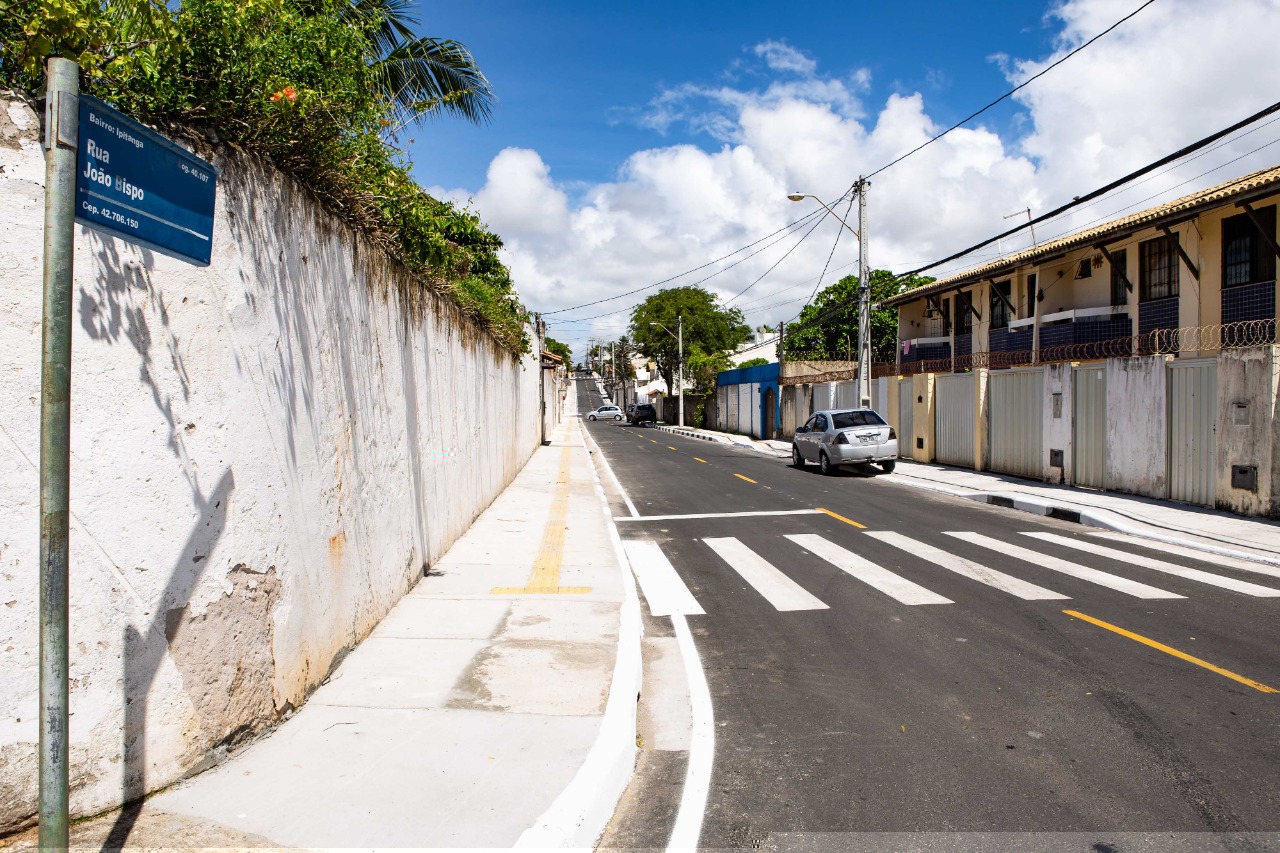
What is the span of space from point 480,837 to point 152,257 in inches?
109

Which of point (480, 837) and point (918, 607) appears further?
point (918, 607)

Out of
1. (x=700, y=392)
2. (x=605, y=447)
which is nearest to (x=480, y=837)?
(x=605, y=447)

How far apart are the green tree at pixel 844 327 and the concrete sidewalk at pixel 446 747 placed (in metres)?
45.1

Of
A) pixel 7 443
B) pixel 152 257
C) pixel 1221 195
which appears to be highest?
pixel 1221 195

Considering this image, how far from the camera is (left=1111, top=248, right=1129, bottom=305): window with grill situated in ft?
68.8

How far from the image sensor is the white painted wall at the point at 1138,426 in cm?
1372

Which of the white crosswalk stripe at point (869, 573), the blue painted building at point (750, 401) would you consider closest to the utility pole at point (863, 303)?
the white crosswalk stripe at point (869, 573)

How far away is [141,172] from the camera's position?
2.55 m

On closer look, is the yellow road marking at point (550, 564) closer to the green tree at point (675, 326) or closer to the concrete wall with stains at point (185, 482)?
A: the concrete wall with stains at point (185, 482)

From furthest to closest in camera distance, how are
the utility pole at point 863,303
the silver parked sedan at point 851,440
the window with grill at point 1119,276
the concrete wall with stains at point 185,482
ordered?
the utility pole at point 863,303 < the window with grill at point 1119,276 < the silver parked sedan at point 851,440 < the concrete wall with stains at point 185,482

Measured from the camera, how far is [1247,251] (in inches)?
686

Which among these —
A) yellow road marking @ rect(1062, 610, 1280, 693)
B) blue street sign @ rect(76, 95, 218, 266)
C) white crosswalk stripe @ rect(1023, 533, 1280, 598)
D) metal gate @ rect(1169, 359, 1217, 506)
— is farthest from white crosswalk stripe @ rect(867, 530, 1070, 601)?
blue street sign @ rect(76, 95, 218, 266)

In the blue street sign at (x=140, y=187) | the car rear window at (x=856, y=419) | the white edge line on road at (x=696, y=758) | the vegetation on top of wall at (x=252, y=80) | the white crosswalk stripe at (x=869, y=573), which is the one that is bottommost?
the white edge line on road at (x=696, y=758)

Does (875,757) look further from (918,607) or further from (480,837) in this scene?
(918,607)
